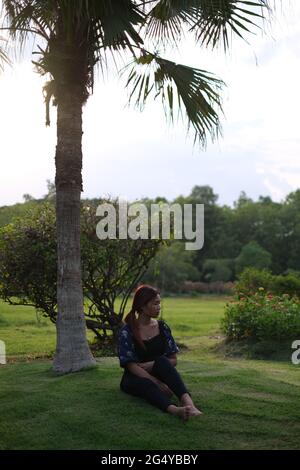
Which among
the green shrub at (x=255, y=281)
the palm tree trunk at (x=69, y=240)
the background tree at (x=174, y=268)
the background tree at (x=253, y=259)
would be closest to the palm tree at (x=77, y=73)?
the palm tree trunk at (x=69, y=240)

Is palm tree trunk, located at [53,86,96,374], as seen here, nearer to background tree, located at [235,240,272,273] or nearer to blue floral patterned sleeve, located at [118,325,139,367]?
blue floral patterned sleeve, located at [118,325,139,367]

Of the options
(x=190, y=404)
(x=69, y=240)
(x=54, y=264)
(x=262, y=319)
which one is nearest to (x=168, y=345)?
(x=190, y=404)

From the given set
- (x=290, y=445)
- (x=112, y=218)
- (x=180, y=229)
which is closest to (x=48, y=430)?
(x=290, y=445)

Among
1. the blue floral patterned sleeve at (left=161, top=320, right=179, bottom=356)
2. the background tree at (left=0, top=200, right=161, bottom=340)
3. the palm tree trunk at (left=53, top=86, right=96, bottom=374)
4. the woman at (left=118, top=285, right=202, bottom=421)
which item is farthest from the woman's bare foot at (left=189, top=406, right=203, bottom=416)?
the background tree at (left=0, top=200, right=161, bottom=340)

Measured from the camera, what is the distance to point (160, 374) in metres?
5.68

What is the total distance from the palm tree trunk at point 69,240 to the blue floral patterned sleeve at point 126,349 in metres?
1.58

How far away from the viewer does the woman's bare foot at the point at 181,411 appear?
5.27 m

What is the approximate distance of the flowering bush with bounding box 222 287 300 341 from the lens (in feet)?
36.6

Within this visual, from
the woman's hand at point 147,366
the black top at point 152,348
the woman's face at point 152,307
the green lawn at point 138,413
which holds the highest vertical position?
the woman's face at point 152,307

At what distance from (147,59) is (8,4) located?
1.84 meters

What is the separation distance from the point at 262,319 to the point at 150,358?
5753 millimetres

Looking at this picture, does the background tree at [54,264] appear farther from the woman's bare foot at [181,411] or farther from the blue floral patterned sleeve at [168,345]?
the woman's bare foot at [181,411]

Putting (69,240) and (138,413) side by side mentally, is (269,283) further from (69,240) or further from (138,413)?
(138,413)

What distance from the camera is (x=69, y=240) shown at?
742cm
